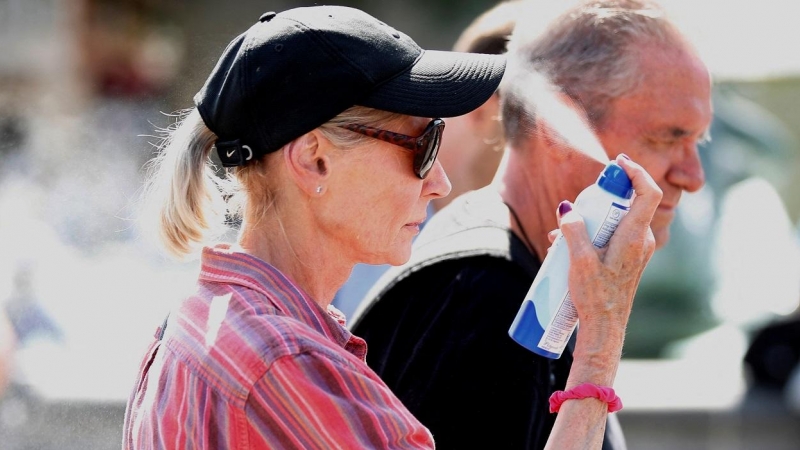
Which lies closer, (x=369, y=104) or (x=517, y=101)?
(x=369, y=104)

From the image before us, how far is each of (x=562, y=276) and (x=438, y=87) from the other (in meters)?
0.40

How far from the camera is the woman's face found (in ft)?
5.80

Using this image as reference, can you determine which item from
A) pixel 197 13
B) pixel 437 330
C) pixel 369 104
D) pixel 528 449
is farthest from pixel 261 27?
pixel 197 13

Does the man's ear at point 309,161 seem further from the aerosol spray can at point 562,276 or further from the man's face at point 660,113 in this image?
the man's face at point 660,113

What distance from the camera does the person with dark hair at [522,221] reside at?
2.11 meters

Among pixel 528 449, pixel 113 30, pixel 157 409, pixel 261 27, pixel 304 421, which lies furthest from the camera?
pixel 113 30

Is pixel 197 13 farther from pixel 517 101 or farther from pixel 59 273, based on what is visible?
pixel 517 101

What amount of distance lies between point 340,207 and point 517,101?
815mm

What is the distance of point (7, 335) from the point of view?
9.78 ft

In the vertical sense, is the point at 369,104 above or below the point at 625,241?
above

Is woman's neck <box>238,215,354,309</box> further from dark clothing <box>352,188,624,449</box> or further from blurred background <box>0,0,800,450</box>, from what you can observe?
dark clothing <box>352,188,624,449</box>

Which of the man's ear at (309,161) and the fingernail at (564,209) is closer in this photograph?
the man's ear at (309,161)

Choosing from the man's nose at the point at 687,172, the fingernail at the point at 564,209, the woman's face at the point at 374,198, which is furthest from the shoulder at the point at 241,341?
the man's nose at the point at 687,172

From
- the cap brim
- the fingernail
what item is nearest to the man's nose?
the fingernail
